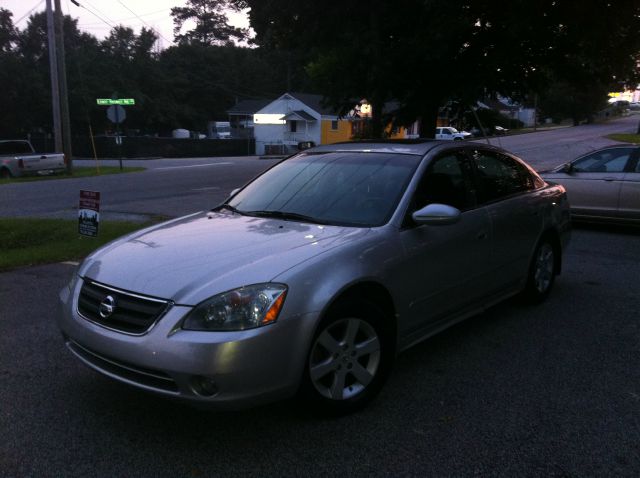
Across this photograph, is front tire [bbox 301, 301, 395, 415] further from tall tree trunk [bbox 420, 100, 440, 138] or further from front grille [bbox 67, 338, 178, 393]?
tall tree trunk [bbox 420, 100, 440, 138]

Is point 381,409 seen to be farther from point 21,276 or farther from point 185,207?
point 185,207

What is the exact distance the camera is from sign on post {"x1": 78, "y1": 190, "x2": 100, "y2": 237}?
7.98 meters

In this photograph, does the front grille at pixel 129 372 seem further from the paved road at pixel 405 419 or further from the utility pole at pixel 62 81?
the utility pole at pixel 62 81

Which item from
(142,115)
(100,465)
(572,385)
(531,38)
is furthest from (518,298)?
(142,115)

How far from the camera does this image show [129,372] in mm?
3131

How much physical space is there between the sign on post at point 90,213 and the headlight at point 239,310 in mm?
5573

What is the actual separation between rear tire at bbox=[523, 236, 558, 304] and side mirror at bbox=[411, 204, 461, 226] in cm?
190

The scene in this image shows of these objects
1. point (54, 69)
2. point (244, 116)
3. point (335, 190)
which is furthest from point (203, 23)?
point (335, 190)

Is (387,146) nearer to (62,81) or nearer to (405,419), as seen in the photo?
(405,419)

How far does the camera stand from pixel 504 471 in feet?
9.70

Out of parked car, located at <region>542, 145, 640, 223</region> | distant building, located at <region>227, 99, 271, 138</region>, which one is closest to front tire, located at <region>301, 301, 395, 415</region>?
Result: parked car, located at <region>542, 145, 640, 223</region>

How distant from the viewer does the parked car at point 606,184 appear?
9.45m

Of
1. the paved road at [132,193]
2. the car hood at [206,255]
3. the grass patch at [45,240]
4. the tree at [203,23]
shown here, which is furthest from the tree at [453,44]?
the tree at [203,23]

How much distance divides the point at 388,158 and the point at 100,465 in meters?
2.86
